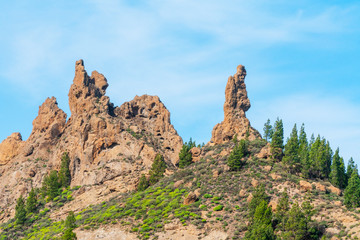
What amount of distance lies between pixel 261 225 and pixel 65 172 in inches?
2860

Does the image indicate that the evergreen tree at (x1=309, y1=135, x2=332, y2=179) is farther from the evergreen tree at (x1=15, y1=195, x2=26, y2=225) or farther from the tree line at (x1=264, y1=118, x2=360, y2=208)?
the evergreen tree at (x1=15, y1=195, x2=26, y2=225)

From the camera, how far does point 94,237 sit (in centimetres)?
12156

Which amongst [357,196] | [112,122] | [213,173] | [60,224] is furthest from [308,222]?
[112,122]

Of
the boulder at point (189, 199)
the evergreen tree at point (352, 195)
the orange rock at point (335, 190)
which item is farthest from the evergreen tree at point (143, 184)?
the evergreen tree at point (352, 195)

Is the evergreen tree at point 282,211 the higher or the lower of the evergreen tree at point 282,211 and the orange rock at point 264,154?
the lower

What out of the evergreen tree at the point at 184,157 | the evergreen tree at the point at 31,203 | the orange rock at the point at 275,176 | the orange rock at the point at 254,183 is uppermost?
the evergreen tree at the point at 184,157

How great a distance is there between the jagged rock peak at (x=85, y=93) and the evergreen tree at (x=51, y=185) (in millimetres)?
23033

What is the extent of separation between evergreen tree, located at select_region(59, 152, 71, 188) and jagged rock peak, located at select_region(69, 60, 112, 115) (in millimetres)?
16380

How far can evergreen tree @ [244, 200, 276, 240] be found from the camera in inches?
4085

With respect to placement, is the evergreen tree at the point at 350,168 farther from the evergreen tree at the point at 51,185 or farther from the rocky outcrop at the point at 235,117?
the evergreen tree at the point at 51,185

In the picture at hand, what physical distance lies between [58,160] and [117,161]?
21.1m

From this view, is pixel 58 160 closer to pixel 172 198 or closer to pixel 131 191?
pixel 131 191

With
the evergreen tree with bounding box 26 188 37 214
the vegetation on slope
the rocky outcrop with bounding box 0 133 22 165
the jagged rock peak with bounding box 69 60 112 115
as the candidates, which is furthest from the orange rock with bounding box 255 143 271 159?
the rocky outcrop with bounding box 0 133 22 165

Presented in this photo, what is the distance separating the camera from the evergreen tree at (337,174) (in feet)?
455
